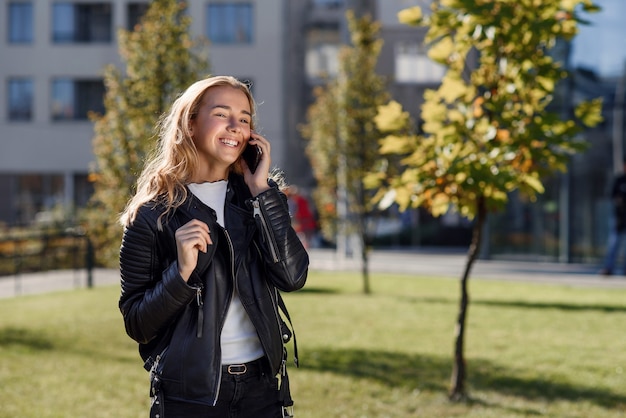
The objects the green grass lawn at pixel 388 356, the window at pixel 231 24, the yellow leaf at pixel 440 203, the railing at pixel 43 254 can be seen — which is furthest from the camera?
the window at pixel 231 24

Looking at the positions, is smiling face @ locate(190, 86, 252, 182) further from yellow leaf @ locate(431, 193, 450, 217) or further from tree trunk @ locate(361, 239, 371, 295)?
tree trunk @ locate(361, 239, 371, 295)

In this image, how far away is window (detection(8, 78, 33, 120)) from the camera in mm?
37500

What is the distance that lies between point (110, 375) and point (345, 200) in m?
9.73

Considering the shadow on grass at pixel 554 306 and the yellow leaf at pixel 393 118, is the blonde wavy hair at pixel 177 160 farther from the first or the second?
the shadow on grass at pixel 554 306

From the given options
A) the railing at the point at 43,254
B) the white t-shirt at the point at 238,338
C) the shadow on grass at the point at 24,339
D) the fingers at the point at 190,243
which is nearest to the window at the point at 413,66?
the railing at the point at 43,254

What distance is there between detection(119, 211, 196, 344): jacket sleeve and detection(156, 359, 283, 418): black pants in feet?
0.81

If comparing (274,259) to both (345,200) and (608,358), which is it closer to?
(608,358)

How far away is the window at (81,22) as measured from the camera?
37406 millimetres

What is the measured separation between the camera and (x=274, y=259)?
10.3ft

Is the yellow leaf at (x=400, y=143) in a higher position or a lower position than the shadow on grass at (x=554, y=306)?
higher

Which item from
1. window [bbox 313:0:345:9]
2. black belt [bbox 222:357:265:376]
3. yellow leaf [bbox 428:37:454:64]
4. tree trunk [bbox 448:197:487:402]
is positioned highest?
window [bbox 313:0:345:9]

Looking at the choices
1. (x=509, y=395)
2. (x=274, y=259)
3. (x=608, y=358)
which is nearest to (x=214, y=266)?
(x=274, y=259)

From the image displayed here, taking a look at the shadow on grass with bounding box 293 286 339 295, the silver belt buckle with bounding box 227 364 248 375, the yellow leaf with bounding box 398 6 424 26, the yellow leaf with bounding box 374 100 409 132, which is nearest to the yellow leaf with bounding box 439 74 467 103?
the yellow leaf with bounding box 374 100 409 132

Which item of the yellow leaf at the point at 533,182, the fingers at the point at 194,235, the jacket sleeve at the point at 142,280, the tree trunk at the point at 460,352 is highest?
the yellow leaf at the point at 533,182
